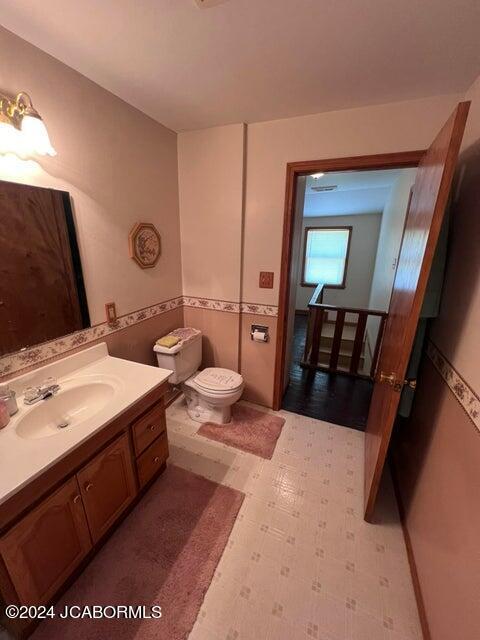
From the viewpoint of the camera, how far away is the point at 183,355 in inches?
81.8

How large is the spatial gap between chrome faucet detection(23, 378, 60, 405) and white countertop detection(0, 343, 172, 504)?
0.02 m

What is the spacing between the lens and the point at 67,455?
0.96m

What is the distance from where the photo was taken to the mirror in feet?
3.69

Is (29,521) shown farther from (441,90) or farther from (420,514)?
(441,90)

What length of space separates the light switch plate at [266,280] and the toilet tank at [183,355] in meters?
0.71

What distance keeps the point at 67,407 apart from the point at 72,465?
38 centimetres

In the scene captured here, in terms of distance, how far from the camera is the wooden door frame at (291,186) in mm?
1530

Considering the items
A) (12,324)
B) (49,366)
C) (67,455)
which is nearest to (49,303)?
(12,324)

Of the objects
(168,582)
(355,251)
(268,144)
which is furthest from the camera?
(355,251)

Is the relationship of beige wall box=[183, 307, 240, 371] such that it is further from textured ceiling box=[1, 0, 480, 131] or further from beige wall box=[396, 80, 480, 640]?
textured ceiling box=[1, 0, 480, 131]

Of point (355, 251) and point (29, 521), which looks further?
point (355, 251)

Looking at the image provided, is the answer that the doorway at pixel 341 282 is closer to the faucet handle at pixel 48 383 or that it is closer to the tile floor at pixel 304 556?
the tile floor at pixel 304 556

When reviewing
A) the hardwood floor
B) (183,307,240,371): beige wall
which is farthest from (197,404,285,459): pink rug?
(183,307,240,371): beige wall

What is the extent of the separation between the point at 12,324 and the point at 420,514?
2.10 meters
